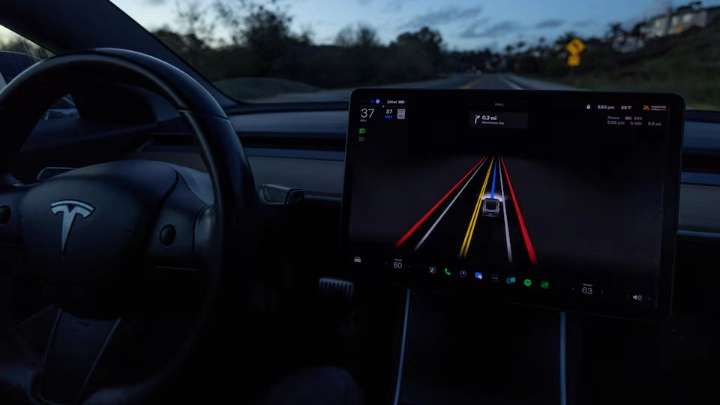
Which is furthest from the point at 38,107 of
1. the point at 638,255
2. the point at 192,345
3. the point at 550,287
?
the point at 638,255

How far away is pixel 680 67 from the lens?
3.08 meters

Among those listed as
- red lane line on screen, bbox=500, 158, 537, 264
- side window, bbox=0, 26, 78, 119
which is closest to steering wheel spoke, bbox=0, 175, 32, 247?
side window, bbox=0, 26, 78, 119

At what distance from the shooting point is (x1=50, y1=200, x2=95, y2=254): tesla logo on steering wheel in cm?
152

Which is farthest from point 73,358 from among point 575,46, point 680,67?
point 575,46

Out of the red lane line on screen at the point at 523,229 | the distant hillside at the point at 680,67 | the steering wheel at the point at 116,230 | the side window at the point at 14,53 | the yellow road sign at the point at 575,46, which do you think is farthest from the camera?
the yellow road sign at the point at 575,46

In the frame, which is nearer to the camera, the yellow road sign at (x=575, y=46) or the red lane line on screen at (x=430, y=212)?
the red lane line on screen at (x=430, y=212)

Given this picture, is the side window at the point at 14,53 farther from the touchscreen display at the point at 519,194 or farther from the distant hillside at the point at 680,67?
the distant hillside at the point at 680,67

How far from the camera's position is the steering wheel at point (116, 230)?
1.45m

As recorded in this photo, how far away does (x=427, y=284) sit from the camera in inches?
74.6

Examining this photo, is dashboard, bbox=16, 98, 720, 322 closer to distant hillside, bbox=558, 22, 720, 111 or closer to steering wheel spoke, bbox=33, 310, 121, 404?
distant hillside, bbox=558, 22, 720, 111

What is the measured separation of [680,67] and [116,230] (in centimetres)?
281

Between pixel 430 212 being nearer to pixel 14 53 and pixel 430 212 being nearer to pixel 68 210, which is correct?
pixel 68 210

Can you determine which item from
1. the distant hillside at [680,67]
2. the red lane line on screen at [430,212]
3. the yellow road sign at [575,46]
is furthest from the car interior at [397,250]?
the yellow road sign at [575,46]

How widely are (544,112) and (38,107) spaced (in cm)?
143
